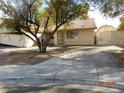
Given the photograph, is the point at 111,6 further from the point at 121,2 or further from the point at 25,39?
the point at 25,39

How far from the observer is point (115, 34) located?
123 feet

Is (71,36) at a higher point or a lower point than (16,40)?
higher

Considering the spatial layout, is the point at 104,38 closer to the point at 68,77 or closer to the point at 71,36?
the point at 71,36

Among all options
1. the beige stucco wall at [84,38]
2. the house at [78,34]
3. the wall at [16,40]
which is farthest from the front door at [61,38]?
the wall at [16,40]

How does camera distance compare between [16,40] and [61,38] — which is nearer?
[16,40]

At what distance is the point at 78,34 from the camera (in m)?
37.5

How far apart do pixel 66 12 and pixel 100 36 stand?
1778 cm

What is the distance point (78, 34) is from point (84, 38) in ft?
3.49

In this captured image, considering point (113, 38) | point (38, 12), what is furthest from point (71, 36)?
point (38, 12)

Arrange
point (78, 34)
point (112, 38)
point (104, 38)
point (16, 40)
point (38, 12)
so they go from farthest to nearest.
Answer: point (104, 38) → point (112, 38) → point (78, 34) → point (16, 40) → point (38, 12)

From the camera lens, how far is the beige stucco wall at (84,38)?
3675cm

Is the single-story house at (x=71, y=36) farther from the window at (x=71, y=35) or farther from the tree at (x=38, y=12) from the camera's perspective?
the tree at (x=38, y=12)

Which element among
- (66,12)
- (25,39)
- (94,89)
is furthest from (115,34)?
(94,89)

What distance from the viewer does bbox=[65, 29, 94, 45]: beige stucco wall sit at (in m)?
36.8
